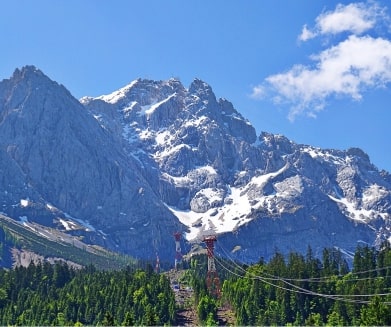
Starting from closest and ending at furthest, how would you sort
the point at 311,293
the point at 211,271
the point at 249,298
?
1. the point at 311,293
2. the point at 249,298
3. the point at 211,271

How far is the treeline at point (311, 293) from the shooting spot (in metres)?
142

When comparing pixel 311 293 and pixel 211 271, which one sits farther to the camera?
pixel 211 271

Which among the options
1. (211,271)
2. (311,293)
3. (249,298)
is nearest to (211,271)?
(211,271)

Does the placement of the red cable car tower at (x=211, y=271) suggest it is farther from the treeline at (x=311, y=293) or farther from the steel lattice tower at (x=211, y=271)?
the treeline at (x=311, y=293)

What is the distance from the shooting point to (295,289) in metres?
158

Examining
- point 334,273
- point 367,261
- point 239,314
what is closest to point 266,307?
point 239,314

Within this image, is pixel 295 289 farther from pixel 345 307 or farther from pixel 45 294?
pixel 45 294

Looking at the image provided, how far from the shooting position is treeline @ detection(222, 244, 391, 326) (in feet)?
465

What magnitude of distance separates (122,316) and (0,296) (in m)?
49.7

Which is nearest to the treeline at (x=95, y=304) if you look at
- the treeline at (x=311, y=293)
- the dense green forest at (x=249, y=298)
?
the dense green forest at (x=249, y=298)

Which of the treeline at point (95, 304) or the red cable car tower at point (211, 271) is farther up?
the red cable car tower at point (211, 271)

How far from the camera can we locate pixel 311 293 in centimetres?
13725

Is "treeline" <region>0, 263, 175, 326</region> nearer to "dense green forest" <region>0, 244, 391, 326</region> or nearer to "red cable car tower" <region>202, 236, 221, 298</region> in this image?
"dense green forest" <region>0, 244, 391, 326</region>

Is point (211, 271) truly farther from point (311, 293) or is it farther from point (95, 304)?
point (311, 293)
